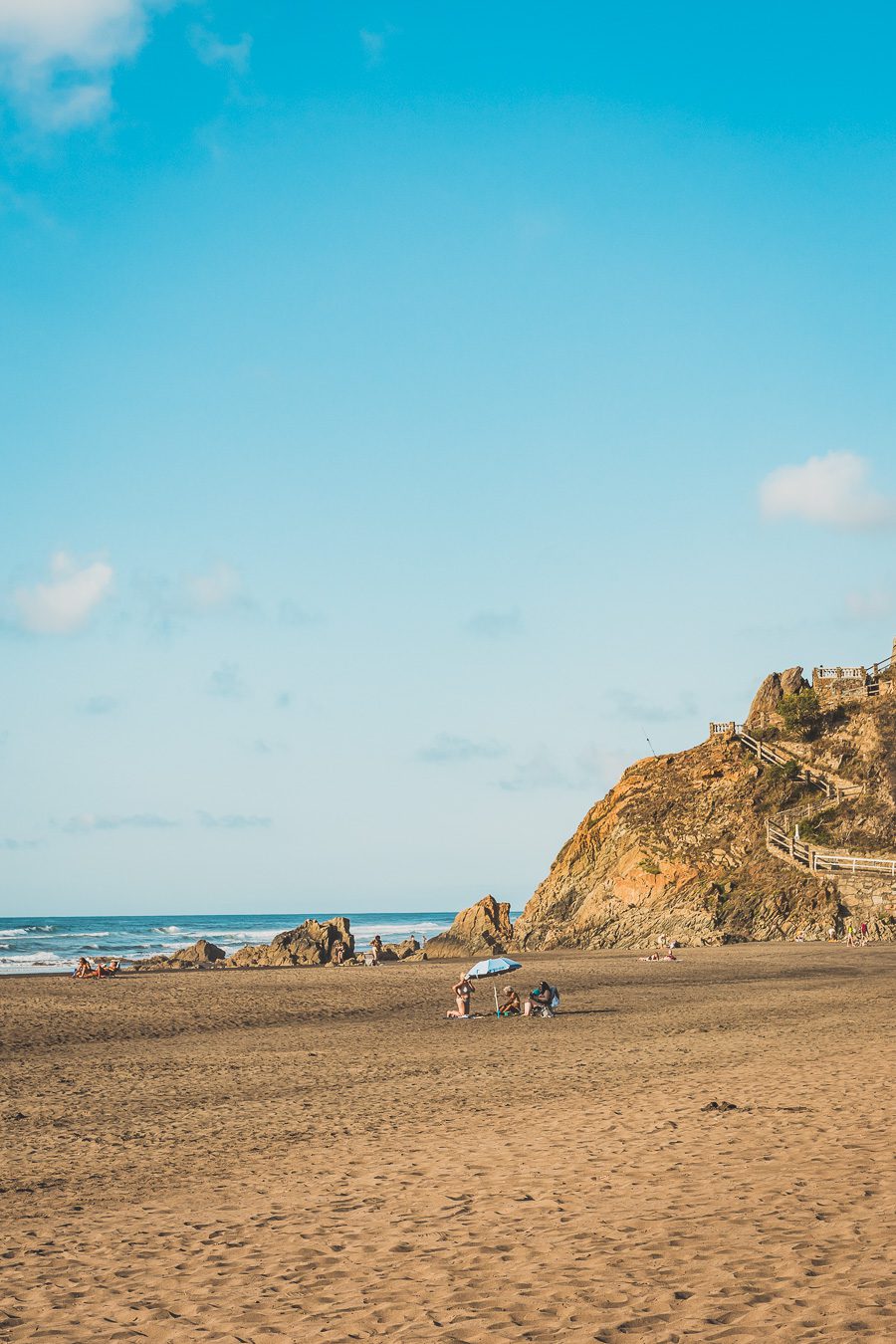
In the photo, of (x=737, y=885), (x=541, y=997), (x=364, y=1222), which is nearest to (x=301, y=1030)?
(x=541, y=997)

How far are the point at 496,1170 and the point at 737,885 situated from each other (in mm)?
45604

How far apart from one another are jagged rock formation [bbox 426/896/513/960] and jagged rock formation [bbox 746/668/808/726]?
1856 centimetres

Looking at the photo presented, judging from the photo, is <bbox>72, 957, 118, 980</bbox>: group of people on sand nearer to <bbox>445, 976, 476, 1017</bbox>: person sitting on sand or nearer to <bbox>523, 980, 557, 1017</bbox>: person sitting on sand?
Result: <bbox>445, 976, 476, 1017</bbox>: person sitting on sand

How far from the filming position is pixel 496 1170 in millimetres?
11578

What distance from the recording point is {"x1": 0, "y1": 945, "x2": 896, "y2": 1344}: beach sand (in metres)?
7.50

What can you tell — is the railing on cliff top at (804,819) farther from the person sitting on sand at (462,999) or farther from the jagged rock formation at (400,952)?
the person sitting on sand at (462,999)

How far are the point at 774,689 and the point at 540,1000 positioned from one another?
43663mm

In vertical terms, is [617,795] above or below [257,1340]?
above

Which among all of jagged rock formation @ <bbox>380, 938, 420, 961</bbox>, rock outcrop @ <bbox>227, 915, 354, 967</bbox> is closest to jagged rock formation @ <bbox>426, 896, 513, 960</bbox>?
jagged rock formation @ <bbox>380, 938, 420, 961</bbox>

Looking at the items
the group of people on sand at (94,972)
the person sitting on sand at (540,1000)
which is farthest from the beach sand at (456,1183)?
the group of people on sand at (94,972)

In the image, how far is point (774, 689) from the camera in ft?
218

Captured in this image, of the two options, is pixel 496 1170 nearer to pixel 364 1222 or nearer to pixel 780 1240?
pixel 364 1222

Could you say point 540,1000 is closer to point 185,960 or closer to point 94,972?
point 94,972

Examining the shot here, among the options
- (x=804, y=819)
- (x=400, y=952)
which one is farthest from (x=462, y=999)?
(x=400, y=952)
